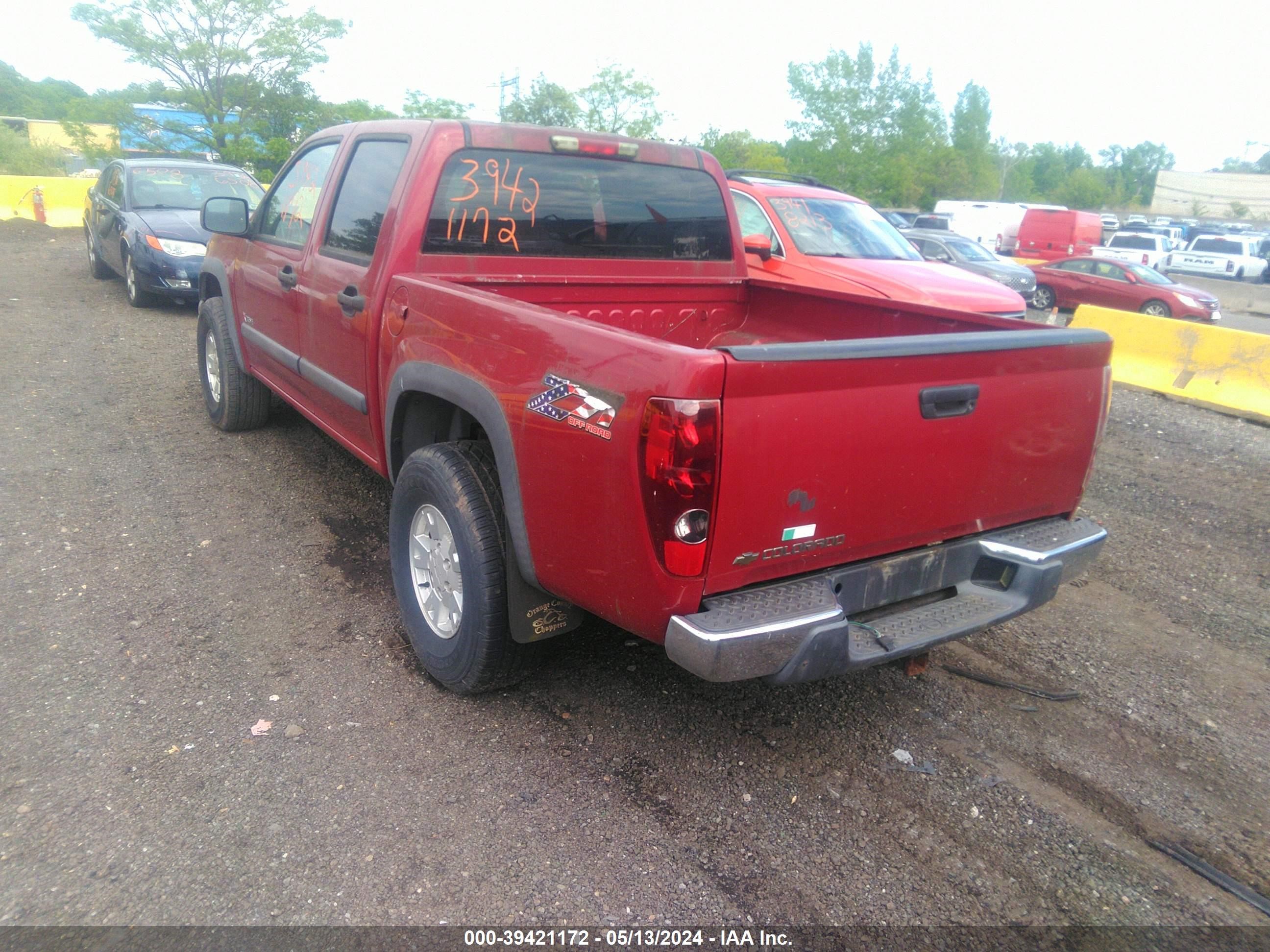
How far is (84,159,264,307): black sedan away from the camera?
981 centimetres

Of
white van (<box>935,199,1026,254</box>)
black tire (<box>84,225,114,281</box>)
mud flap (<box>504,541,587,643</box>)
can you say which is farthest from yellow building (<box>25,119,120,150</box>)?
mud flap (<box>504,541,587,643</box>)

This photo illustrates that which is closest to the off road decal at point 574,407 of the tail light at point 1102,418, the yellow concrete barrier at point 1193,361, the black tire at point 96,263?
the tail light at point 1102,418

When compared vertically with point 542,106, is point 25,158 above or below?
below

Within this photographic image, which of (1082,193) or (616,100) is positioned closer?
(616,100)

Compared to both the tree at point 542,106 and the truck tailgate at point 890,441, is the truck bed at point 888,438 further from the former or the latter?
the tree at point 542,106

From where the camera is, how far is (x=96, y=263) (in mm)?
12133

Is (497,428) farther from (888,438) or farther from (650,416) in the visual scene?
(888,438)

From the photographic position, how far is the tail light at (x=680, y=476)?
7.20 feet

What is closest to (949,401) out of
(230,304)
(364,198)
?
(364,198)

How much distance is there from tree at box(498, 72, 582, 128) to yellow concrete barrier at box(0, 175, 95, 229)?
16090 millimetres

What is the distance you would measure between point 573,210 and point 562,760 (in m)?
2.36

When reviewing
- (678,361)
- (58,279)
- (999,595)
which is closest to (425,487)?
(678,361)

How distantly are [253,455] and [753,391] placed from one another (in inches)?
175

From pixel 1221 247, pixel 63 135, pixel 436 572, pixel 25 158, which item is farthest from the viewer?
pixel 63 135
